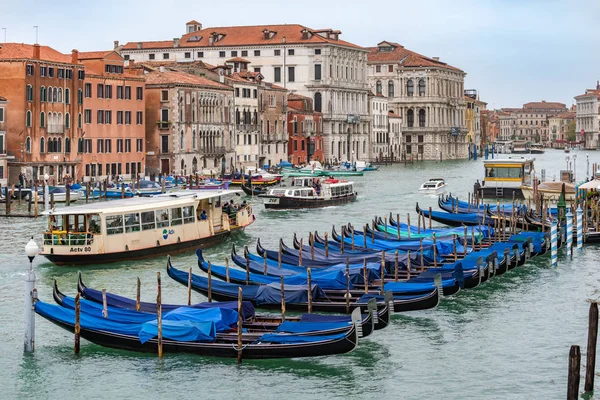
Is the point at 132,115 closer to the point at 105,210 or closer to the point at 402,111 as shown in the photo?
the point at 105,210

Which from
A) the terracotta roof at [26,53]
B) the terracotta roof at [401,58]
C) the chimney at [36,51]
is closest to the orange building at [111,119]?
the terracotta roof at [26,53]

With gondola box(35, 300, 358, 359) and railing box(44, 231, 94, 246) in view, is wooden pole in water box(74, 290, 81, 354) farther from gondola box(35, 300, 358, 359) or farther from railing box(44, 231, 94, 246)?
railing box(44, 231, 94, 246)

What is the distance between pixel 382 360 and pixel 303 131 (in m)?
48.6

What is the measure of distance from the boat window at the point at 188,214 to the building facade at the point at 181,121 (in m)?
22.5

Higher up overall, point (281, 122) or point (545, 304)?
point (281, 122)

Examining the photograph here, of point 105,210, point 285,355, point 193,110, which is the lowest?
Result: point 285,355

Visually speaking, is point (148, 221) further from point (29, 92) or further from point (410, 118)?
point (410, 118)

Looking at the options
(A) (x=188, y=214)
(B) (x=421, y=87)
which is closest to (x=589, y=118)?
(B) (x=421, y=87)

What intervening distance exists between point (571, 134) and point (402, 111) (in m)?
74.7

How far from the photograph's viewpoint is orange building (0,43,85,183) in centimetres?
3775

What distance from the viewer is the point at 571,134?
150 m

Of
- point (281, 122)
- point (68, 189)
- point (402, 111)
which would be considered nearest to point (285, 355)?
point (68, 189)

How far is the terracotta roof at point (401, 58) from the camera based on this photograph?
7962cm

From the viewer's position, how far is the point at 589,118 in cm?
12988
